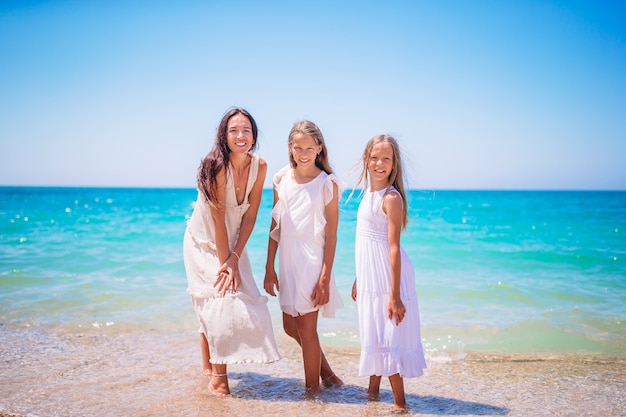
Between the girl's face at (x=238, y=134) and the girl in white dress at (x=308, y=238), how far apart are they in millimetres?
326

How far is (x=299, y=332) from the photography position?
3408mm

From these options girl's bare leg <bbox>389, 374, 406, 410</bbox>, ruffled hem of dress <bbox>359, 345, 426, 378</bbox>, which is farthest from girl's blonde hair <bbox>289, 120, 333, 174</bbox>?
girl's bare leg <bbox>389, 374, 406, 410</bbox>

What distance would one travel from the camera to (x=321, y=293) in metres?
3.29

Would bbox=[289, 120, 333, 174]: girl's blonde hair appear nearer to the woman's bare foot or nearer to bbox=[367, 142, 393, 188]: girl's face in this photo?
bbox=[367, 142, 393, 188]: girl's face

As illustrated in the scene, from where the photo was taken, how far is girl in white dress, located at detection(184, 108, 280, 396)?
10.6ft

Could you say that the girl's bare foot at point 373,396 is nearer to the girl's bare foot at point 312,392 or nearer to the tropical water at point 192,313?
the tropical water at point 192,313

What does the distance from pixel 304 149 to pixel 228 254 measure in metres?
0.95

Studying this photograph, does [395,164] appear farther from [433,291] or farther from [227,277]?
[433,291]

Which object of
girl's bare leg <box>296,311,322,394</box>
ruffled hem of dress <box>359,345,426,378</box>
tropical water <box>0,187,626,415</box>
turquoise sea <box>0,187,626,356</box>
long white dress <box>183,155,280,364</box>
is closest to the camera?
ruffled hem of dress <box>359,345,426,378</box>

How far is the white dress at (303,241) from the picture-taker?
10.9 feet

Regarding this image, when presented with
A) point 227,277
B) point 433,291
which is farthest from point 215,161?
point 433,291

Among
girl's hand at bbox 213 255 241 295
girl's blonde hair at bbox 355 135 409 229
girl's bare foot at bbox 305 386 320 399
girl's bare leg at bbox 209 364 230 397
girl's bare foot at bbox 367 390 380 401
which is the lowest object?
girl's bare foot at bbox 367 390 380 401

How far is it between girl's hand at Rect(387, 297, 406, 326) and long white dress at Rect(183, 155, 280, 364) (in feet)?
2.93

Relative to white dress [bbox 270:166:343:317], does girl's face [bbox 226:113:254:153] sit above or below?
above
